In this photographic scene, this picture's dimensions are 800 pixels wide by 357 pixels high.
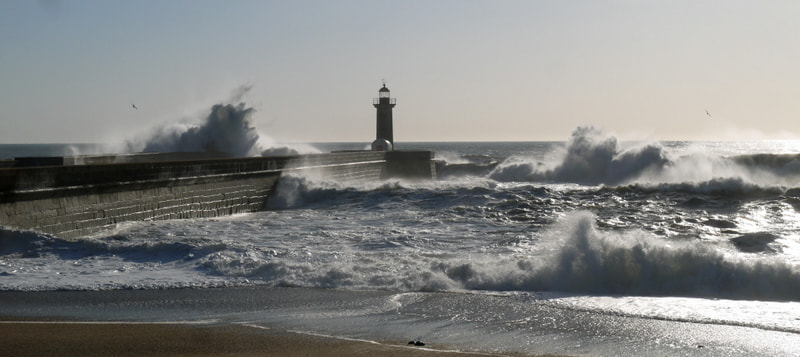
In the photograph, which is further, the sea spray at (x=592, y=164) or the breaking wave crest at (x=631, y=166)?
the sea spray at (x=592, y=164)

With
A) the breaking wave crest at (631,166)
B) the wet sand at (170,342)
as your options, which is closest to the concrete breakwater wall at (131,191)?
Answer: the wet sand at (170,342)

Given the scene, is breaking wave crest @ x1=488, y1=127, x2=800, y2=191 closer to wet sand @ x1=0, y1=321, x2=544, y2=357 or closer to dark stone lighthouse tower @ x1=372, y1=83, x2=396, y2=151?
dark stone lighthouse tower @ x1=372, y1=83, x2=396, y2=151

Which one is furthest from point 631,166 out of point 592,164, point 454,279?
point 454,279

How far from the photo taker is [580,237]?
31.6 feet

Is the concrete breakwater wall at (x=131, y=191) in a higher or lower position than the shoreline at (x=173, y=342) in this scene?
higher

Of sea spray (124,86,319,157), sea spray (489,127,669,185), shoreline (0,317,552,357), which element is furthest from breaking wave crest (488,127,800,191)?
shoreline (0,317,552,357)

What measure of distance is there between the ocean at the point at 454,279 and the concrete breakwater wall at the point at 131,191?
0.34 meters

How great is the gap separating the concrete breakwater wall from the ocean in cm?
34

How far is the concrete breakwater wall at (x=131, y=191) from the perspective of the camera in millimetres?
10711

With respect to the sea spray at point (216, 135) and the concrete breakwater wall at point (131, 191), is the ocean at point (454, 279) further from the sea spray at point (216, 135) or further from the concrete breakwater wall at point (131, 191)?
the sea spray at point (216, 135)

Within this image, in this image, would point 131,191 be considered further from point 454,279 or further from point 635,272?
point 635,272

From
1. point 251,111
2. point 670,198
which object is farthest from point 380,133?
point 670,198

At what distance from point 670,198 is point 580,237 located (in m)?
9.87

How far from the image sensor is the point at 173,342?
608 centimetres
